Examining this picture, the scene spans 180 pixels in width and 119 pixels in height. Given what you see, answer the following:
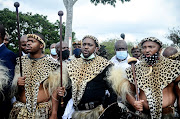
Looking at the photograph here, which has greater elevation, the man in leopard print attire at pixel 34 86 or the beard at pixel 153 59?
the beard at pixel 153 59

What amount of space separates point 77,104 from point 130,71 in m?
1.10

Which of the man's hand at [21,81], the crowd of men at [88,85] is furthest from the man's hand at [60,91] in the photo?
the man's hand at [21,81]

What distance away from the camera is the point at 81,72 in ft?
10.7

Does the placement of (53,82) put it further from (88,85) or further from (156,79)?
(156,79)

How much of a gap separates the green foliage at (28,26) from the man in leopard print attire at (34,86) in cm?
1220

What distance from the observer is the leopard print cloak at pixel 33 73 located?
297 cm

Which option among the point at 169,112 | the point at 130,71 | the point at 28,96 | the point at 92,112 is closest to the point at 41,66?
the point at 28,96

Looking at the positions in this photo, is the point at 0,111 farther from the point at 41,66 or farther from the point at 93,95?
the point at 93,95

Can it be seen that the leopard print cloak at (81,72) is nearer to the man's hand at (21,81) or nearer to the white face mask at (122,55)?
the man's hand at (21,81)

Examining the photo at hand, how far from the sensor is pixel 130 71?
2928mm

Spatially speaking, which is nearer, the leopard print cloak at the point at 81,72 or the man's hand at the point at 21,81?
the man's hand at the point at 21,81

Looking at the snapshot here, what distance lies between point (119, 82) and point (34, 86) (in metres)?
1.45

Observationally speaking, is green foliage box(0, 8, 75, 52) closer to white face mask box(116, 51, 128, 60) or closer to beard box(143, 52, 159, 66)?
white face mask box(116, 51, 128, 60)

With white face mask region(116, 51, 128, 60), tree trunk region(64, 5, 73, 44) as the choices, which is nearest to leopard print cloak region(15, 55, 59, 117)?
white face mask region(116, 51, 128, 60)
